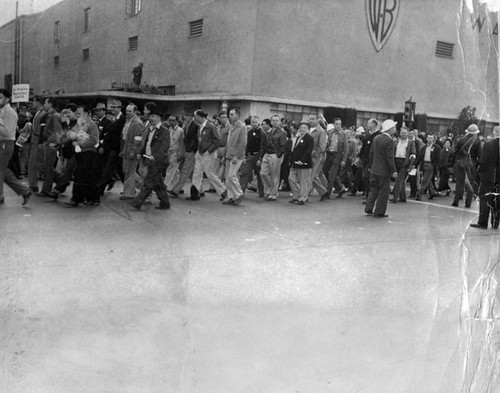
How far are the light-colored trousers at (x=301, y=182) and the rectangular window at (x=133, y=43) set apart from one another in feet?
20.9

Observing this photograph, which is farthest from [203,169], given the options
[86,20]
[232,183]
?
[86,20]

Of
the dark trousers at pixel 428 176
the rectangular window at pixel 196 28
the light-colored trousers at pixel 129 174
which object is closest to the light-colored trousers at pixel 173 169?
the light-colored trousers at pixel 129 174

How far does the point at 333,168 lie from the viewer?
10.5 metres

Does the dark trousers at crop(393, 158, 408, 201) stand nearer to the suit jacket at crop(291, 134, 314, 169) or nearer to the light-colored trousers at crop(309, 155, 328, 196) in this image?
the light-colored trousers at crop(309, 155, 328, 196)

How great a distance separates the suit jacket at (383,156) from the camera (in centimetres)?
785

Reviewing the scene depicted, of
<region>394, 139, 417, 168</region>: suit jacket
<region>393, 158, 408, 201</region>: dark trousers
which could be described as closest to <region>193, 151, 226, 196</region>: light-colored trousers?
<region>393, 158, 408, 201</region>: dark trousers

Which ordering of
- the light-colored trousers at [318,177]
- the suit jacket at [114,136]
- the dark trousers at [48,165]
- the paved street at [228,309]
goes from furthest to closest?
1. the light-colored trousers at [318,177]
2. the dark trousers at [48,165]
3. the suit jacket at [114,136]
4. the paved street at [228,309]

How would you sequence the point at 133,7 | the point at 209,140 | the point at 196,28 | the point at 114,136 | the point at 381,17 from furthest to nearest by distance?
the point at 209,140 < the point at 114,136 < the point at 196,28 < the point at 133,7 < the point at 381,17

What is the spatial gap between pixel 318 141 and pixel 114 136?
3597 millimetres

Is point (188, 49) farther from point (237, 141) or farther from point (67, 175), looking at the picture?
point (237, 141)

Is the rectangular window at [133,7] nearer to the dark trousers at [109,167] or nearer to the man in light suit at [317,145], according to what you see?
the dark trousers at [109,167]

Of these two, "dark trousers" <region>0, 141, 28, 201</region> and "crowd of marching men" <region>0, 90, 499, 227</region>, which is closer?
"dark trousers" <region>0, 141, 28, 201</region>

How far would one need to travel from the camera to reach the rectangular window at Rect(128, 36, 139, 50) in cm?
280

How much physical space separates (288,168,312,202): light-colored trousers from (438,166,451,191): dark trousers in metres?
3.24
